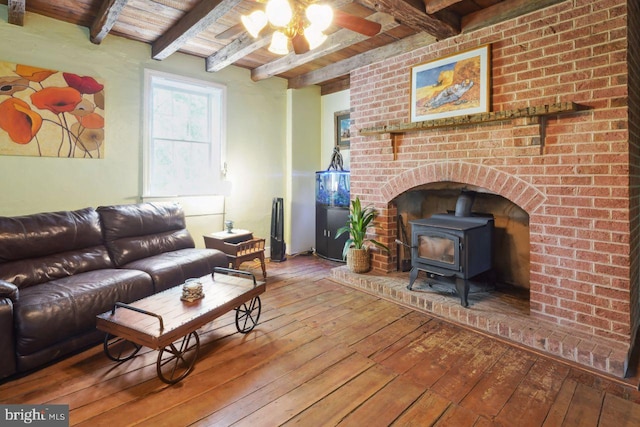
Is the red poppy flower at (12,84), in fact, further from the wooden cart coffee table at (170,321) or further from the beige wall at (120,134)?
the wooden cart coffee table at (170,321)

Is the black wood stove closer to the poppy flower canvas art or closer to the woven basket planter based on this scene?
the woven basket planter

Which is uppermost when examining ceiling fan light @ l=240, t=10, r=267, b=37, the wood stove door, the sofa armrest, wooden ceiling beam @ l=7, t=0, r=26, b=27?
wooden ceiling beam @ l=7, t=0, r=26, b=27

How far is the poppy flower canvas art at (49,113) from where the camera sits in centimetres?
301

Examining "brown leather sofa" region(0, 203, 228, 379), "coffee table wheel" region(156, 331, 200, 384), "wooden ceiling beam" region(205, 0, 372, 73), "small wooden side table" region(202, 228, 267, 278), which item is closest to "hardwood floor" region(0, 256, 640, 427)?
"coffee table wheel" region(156, 331, 200, 384)

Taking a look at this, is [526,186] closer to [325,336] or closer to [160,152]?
[325,336]

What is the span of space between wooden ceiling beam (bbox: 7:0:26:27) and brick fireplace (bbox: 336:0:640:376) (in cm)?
352

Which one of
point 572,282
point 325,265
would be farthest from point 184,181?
point 572,282

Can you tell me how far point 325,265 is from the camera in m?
4.58

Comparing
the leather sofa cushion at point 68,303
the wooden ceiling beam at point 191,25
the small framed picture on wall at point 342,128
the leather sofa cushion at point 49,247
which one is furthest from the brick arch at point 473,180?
the leather sofa cushion at point 49,247

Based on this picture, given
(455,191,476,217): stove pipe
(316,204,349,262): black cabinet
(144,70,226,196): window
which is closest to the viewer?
(455,191,476,217): stove pipe

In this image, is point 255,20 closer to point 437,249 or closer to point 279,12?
point 279,12

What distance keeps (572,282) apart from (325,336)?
1.79 m

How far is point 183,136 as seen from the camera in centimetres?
419

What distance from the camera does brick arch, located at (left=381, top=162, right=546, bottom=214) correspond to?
262cm
